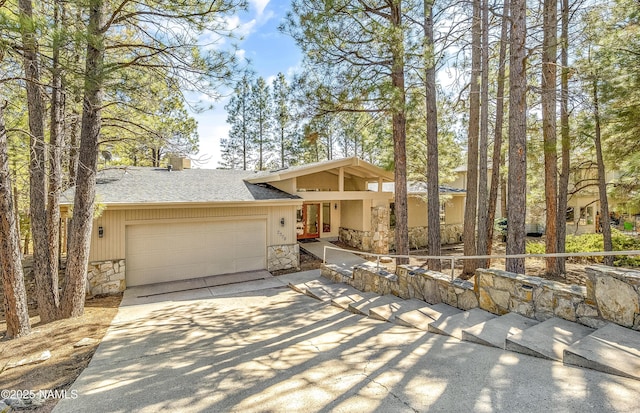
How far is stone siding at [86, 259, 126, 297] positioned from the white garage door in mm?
249

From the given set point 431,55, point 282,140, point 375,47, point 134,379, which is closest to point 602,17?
point 431,55

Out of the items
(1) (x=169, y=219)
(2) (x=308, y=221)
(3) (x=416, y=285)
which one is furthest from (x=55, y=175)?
(2) (x=308, y=221)

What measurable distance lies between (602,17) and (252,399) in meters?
11.2

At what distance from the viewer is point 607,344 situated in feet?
9.69

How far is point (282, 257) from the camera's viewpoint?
10.8 meters

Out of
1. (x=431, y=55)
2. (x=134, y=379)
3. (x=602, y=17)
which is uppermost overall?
(x=602, y=17)

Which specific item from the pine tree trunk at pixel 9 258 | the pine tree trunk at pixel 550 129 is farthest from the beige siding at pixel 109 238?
the pine tree trunk at pixel 550 129

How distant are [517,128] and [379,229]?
7676 millimetres

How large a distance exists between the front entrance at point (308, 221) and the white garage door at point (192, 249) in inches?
178

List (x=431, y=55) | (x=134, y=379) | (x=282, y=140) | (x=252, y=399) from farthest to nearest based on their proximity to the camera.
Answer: (x=282, y=140)
(x=431, y=55)
(x=134, y=379)
(x=252, y=399)

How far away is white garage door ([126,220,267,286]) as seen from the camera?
29.1 ft

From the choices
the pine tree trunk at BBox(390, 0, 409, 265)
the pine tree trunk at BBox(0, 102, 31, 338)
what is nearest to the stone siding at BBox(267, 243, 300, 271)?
the pine tree trunk at BBox(390, 0, 409, 265)

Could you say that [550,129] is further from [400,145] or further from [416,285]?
[416,285]

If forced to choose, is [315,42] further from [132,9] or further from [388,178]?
[388,178]
